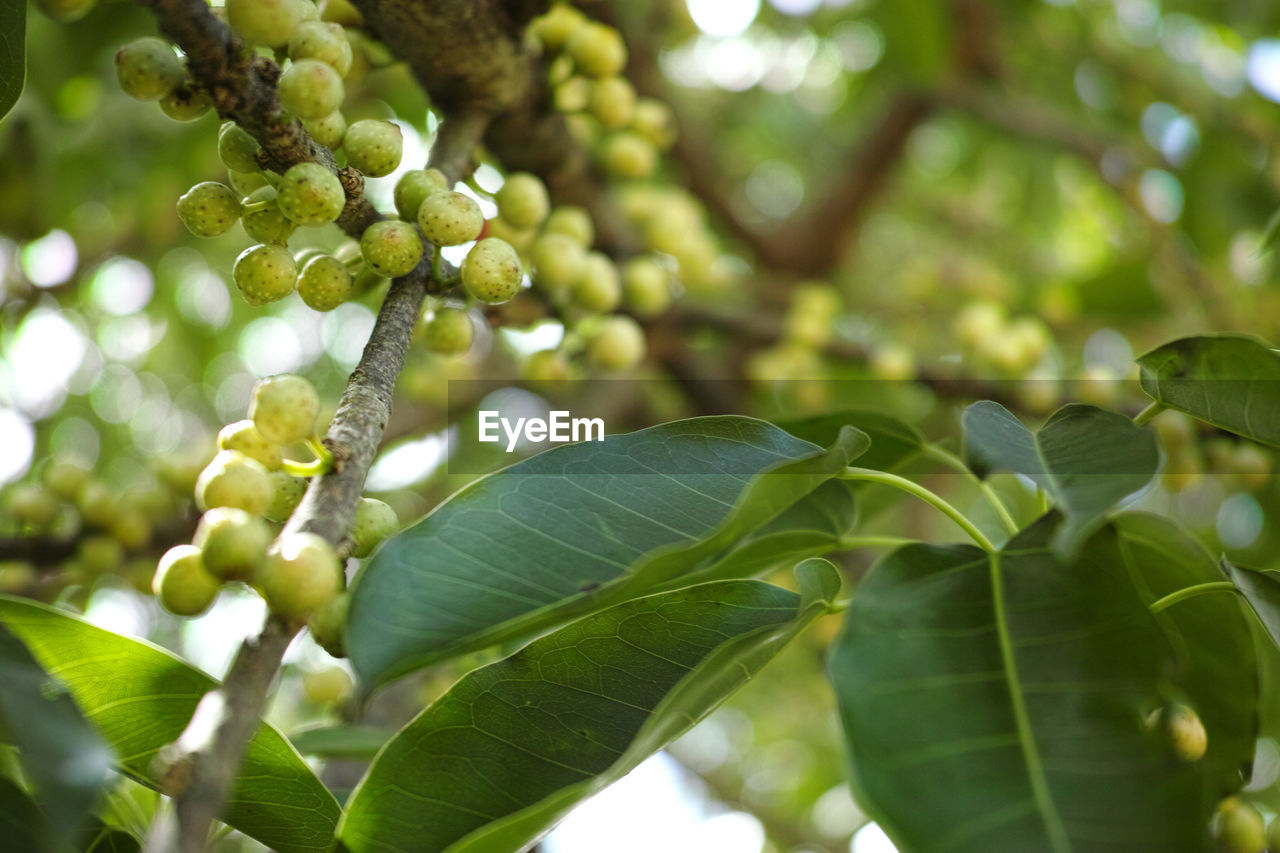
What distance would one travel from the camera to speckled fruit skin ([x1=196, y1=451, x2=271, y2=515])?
1.93 feet

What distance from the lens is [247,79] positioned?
2.10 ft

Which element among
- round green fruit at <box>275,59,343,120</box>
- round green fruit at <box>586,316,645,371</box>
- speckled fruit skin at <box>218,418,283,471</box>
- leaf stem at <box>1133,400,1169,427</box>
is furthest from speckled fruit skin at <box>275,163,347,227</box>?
leaf stem at <box>1133,400,1169,427</box>

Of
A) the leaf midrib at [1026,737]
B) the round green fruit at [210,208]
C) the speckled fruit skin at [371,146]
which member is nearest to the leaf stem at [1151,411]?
the leaf midrib at [1026,737]

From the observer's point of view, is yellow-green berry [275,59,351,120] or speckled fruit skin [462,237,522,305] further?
speckled fruit skin [462,237,522,305]

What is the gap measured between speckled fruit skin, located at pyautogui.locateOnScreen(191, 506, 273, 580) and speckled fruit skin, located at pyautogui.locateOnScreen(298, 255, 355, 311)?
0.25 meters

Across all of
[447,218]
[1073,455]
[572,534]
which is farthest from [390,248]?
[1073,455]

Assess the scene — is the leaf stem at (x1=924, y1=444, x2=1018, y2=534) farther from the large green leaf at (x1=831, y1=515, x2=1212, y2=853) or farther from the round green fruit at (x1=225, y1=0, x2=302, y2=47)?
the round green fruit at (x1=225, y1=0, x2=302, y2=47)

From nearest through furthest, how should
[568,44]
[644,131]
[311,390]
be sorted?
[311,390]
[568,44]
[644,131]

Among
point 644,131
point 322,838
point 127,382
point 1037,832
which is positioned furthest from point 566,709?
point 127,382

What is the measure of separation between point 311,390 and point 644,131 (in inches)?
35.6

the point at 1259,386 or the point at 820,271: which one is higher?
the point at 1259,386

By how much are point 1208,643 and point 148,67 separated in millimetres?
988

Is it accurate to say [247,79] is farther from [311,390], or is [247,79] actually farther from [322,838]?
[322,838]

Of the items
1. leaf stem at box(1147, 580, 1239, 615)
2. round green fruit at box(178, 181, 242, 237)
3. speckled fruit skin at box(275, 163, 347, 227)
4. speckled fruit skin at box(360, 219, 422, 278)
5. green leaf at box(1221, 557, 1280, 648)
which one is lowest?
leaf stem at box(1147, 580, 1239, 615)
